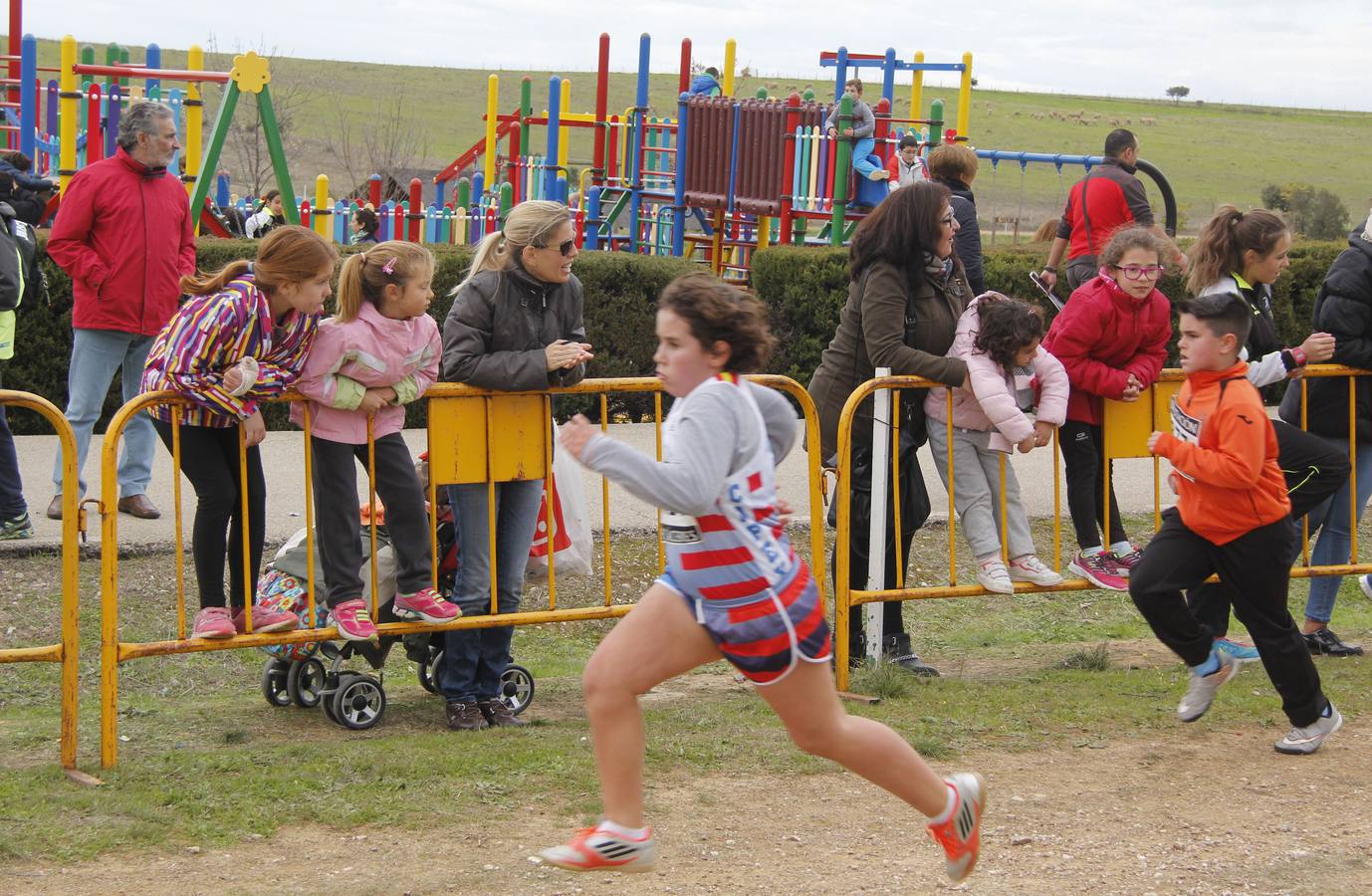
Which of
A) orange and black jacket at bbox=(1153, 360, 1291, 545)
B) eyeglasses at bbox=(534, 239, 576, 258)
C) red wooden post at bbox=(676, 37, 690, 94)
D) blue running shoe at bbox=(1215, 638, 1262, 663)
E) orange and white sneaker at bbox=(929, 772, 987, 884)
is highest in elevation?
red wooden post at bbox=(676, 37, 690, 94)

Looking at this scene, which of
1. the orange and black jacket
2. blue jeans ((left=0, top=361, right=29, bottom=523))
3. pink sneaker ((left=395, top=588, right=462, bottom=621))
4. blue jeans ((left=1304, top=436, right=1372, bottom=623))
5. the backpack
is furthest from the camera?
blue jeans ((left=0, top=361, right=29, bottom=523))

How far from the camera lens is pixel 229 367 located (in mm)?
5242

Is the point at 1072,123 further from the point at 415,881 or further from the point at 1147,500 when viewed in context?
the point at 415,881

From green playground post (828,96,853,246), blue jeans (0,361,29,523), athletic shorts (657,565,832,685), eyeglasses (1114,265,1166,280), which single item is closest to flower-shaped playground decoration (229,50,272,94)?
green playground post (828,96,853,246)

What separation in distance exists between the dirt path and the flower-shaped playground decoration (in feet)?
34.0

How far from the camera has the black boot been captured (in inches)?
258

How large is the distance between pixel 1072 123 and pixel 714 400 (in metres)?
79.0

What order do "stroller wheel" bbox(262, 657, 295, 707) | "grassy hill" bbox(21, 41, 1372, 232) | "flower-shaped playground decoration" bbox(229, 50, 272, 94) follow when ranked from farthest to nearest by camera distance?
"grassy hill" bbox(21, 41, 1372, 232), "flower-shaped playground decoration" bbox(229, 50, 272, 94), "stroller wheel" bbox(262, 657, 295, 707)

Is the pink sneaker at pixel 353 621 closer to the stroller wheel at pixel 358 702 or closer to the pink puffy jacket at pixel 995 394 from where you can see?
the stroller wheel at pixel 358 702

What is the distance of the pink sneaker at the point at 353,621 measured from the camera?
17.8 feet

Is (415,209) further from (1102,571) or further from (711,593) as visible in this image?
(711,593)

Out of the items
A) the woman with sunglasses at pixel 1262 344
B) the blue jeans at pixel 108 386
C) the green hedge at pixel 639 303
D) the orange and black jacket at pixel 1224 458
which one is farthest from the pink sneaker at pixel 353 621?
the green hedge at pixel 639 303

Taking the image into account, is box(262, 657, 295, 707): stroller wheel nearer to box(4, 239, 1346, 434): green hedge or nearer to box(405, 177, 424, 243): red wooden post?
box(4, 239, 1346, 434): green hedge

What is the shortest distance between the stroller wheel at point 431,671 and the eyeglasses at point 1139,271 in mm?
3075
